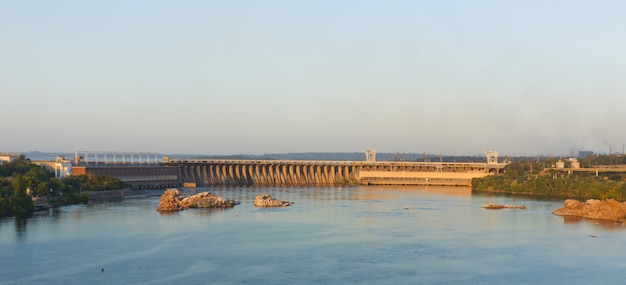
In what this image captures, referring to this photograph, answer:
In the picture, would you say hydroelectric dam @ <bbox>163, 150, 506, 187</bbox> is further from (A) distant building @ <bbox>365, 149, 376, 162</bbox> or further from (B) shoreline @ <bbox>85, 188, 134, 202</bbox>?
(B) shoreline @ <bbox>85, 188, 134, 202</bbox>

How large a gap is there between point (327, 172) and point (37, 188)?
4087 centimetres

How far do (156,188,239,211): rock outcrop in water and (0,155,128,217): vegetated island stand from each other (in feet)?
23.2

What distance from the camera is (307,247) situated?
102 ft

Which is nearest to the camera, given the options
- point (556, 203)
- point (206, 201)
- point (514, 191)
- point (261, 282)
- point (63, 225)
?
point (261, 282)

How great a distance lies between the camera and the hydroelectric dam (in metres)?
78.4

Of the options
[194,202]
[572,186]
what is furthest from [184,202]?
[572,186]

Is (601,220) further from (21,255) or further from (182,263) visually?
(21,255)

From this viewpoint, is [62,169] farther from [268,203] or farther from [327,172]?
[327,172]

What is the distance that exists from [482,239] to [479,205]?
18.1m

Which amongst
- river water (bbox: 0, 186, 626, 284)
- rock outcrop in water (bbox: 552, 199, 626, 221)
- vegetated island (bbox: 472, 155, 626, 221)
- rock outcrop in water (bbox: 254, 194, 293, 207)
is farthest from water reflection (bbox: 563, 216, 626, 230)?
rock outcrop in water (bbox: 254, 194, 293, 207)

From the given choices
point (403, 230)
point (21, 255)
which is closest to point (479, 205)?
point (403, 230)

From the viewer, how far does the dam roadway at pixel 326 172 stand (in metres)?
78.4

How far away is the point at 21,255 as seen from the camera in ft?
91.6

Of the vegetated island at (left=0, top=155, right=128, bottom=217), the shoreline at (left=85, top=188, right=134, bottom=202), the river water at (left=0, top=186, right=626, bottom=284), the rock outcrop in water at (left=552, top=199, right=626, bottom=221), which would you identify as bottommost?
the river water at (left=0, top=186, right=626, bottom=284)
